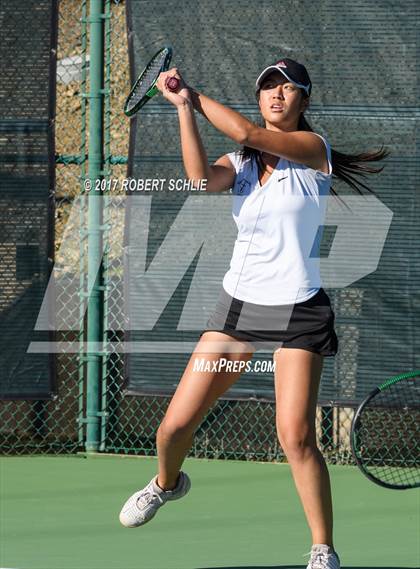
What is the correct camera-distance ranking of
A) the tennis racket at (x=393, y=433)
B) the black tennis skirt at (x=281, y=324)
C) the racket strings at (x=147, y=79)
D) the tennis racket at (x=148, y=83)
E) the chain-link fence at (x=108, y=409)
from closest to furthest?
the black tennis skirt at (x=281, y=324) → the tennis racket at (x=148, y=83) → the racket strings at (x=147, y=79) → the tennis racket at (x=393, y=433) → the chain-link fence at (x=108, y=409)

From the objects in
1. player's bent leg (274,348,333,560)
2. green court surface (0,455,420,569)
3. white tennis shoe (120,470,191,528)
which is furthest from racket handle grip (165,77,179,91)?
green court surface (0,455,420,569)

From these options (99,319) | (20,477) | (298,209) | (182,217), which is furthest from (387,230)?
(298,209)

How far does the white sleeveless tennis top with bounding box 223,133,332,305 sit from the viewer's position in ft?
13.7

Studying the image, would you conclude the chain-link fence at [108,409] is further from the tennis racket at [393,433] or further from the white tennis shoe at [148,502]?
the white tennis shoe at [148,502]

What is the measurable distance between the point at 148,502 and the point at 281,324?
2.48 ft

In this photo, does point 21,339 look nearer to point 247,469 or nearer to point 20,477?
point 20,477

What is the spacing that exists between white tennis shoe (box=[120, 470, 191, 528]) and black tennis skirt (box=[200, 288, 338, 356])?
553mm

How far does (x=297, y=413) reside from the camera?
13.2 feet

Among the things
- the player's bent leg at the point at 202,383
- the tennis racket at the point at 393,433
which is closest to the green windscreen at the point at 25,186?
the tennis racket at the point at 393,433

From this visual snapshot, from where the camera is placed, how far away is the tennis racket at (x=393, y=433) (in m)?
6.76

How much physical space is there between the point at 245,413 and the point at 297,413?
129 inches

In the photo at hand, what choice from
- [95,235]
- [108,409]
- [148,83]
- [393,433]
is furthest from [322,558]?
[95,235]

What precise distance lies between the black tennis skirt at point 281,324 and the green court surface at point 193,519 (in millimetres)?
879

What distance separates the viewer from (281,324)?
4.10 m
